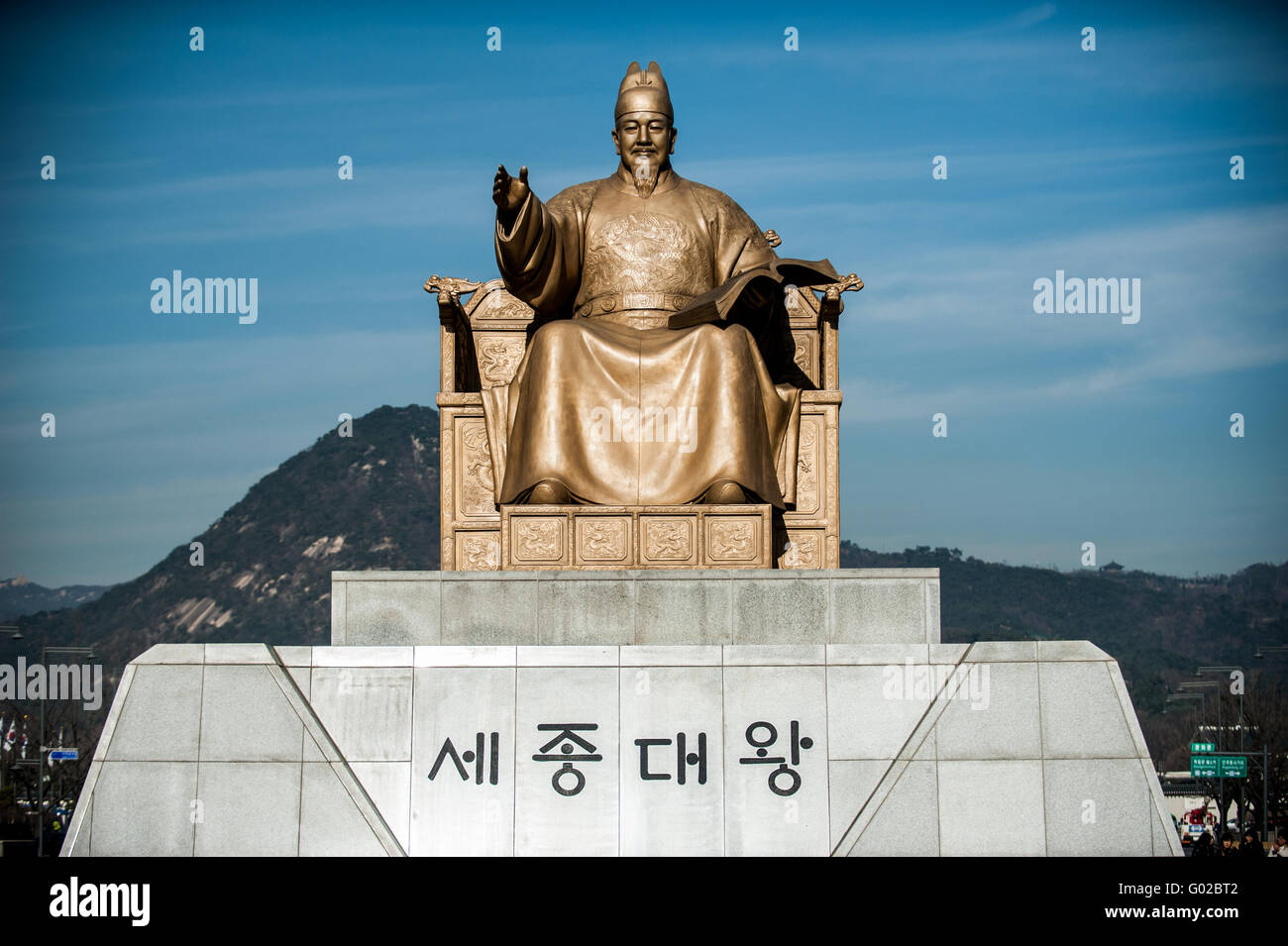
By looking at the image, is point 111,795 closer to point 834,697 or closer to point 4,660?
point 834,697

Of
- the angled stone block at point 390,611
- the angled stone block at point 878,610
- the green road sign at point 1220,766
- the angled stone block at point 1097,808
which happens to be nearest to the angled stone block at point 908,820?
the angled stone block at point 1097,808

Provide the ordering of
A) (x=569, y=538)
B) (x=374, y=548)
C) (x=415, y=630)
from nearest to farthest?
(x=415, y=630), (x=569, y=538), (x=374, y=548)

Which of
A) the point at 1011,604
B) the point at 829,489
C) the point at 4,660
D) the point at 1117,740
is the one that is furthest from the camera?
the point at 1011,604

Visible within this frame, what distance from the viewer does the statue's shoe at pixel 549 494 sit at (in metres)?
11.0

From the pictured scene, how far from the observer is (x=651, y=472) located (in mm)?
11266

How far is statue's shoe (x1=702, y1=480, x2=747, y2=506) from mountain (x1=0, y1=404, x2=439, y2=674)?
71.8m

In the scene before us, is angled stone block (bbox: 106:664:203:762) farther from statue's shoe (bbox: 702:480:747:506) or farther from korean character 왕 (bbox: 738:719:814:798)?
statue's shoe (bbox: 702:480:747:506)

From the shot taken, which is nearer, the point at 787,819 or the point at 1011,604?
the point at 787,819

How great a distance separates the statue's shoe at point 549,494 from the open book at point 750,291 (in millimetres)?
1675

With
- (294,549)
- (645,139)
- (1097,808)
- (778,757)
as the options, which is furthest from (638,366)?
(294,549)

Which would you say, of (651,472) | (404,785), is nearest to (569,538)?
(651,472)

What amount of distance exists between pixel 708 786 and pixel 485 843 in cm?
131

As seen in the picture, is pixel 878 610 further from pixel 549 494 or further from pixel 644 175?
pixel 644 175

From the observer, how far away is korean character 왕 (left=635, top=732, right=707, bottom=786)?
948 cm
